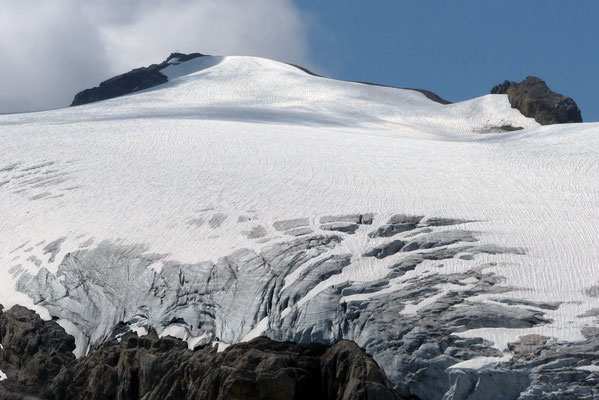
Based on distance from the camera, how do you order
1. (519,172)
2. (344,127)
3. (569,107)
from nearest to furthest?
(519,172) → (344,127) → (569,107)

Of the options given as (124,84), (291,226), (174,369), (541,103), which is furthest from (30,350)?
(124,84)

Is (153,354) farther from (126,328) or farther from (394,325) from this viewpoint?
(394,325)

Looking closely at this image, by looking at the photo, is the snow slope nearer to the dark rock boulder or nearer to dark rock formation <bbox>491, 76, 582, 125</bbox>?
the dark rock boulder

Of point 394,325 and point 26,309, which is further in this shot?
point 26,309

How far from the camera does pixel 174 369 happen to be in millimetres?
13461

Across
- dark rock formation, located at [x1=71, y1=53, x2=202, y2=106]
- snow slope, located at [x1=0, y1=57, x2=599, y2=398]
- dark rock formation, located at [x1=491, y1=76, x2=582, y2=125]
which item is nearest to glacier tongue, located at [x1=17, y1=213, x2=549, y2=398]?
snow slope, located at [x1=0, y1=57, x2=599, y2=398]

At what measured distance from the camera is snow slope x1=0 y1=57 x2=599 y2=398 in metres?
13.9

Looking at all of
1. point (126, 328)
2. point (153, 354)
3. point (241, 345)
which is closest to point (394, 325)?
point (241, 345)

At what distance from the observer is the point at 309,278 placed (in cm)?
1475

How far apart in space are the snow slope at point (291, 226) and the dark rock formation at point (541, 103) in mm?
16604

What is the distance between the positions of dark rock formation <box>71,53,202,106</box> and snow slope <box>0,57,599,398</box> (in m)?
28.1

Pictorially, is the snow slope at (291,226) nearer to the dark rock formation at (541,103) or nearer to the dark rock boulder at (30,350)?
the dark rock boulder at (30,350)

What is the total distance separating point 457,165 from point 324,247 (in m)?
9.26

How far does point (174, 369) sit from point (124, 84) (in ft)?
160
